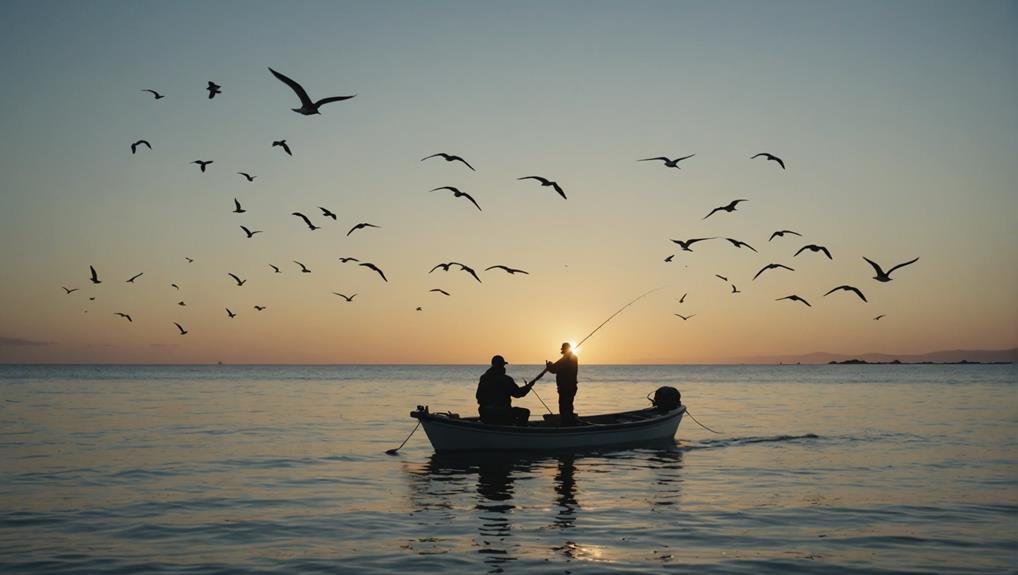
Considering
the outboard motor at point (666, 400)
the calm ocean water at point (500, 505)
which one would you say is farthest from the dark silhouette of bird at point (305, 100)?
the outboard motor at point (666, 400)

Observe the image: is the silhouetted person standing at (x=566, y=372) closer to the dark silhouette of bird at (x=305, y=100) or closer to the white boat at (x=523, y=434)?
the white boat at (x=523, y=434)

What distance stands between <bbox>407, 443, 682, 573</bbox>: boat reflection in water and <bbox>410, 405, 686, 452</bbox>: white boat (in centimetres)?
33

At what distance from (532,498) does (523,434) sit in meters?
5.91

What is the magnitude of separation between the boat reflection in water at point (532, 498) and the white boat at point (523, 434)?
0.33m

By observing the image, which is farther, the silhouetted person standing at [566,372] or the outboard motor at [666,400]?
the outboard motor at [666,400]

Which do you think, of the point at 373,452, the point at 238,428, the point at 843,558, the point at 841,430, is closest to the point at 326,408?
the point at 238,428

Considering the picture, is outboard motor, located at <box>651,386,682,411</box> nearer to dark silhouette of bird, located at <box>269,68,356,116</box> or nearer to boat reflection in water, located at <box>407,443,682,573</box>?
boat reflection in water, located at <box>407,443,682,573</box>

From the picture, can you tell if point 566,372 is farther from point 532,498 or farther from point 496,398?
point 532,498

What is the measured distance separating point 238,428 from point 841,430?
23970 mm

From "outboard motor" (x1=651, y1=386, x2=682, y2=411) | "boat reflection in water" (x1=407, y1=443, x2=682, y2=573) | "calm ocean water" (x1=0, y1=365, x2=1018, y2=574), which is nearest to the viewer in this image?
"calm ocean water" (x1=0, y1=365, x2=1018, y2=574)

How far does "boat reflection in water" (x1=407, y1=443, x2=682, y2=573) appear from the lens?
1291 cm

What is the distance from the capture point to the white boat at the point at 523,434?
2295 centimetres

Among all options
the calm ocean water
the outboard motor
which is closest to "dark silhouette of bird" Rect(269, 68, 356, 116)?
the calm ocean water

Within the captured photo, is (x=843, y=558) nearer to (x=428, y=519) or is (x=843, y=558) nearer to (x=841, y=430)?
(x=428, y=519)
